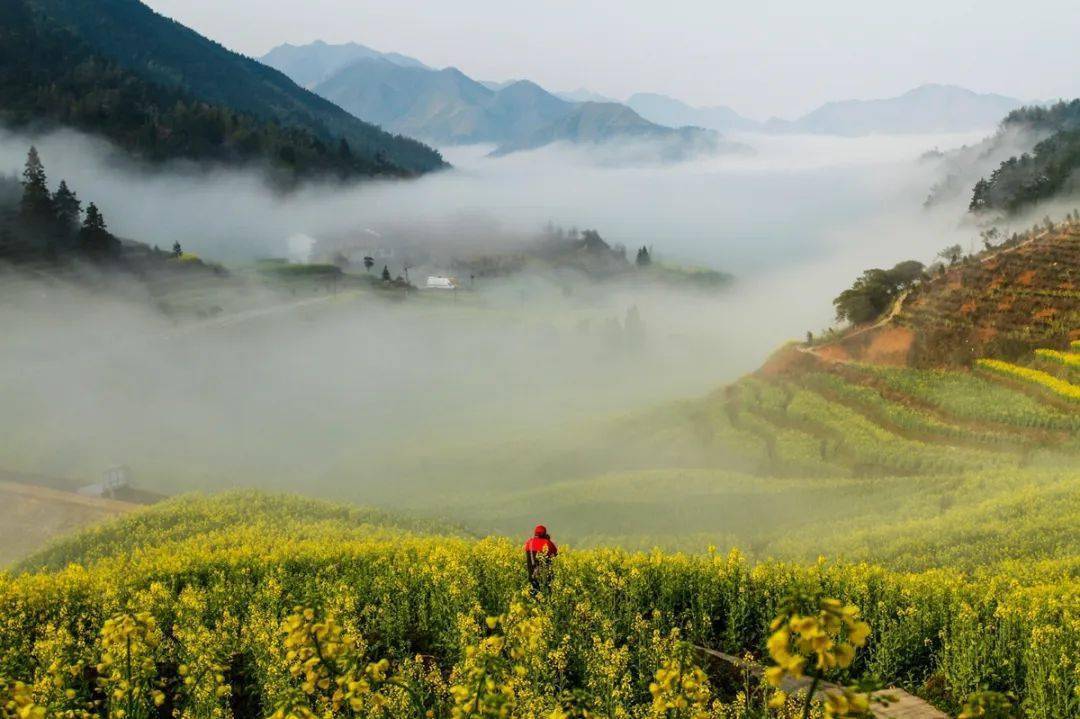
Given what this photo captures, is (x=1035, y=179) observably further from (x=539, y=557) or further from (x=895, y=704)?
(x=539, y=557)

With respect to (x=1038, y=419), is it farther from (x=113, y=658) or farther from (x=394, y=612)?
(x=113, y=658)

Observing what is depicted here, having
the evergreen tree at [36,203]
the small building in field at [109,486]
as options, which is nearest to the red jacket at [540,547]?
the small building in field at [109,486]

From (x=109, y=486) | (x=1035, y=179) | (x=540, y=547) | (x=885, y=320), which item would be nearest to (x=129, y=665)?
(x=540, y=547)

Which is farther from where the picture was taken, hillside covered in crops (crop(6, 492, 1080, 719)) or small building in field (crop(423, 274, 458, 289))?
small building in field (crop(423, 274, 458, 289))

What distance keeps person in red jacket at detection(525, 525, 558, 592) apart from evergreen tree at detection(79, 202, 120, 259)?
10197cm

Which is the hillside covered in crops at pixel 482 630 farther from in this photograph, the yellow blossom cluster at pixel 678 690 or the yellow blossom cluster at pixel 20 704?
the yellow blossom cluster at pixel 20 704

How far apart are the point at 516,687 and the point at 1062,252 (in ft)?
159

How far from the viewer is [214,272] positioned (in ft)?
379

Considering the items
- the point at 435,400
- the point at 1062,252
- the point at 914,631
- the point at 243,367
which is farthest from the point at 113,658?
the point at 243,367

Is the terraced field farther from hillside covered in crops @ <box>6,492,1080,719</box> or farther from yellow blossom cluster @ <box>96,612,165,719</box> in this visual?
yellow blossom cluster @ <box>96,612,165,719</box>

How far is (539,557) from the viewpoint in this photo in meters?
14.0

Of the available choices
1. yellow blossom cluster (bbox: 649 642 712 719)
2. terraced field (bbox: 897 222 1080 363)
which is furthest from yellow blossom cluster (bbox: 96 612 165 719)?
terraced field (bbox: 897 222 1080 363)

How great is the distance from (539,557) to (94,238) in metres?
103

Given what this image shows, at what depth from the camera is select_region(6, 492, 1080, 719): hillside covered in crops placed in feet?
31.0
